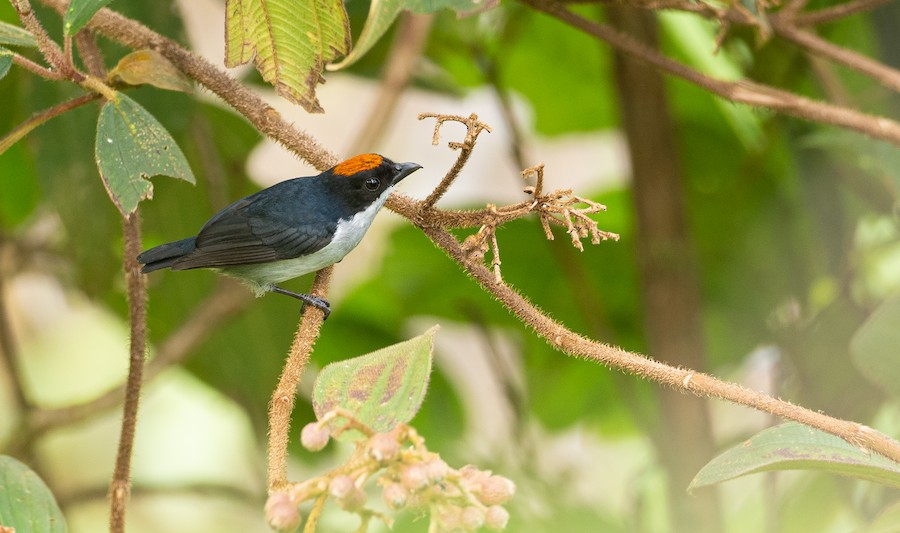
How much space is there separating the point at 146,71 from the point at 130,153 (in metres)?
0.18

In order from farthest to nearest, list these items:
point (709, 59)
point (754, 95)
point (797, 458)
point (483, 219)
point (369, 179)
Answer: point (709, 59) < point (369, 179) < point (754, 95) < point (483, 219) < point (797, 458)

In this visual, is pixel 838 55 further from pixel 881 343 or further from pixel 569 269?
pixel 569 269

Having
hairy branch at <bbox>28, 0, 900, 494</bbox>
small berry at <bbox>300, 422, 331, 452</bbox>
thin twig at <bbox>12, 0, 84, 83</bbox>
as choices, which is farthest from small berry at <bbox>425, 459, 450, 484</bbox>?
thin twig at <bbox>12, 0, 84, 83</bbox>

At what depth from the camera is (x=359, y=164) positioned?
75.0 inches

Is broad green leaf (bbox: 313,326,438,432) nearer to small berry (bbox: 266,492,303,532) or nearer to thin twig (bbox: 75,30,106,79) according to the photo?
small berry (bbox: 266,492,303,532)

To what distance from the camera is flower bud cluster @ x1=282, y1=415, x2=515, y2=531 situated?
3.07 feet

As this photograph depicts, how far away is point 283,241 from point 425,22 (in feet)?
2.37

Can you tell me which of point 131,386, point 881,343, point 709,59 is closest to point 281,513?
point 131,386

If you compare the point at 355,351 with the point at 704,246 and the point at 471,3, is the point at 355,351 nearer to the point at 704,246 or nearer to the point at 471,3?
the point at 704,246

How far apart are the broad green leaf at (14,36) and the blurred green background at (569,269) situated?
72cm

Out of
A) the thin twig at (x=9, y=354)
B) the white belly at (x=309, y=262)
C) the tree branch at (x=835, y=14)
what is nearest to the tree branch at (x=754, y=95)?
the tree branch at (x=835, y=14)

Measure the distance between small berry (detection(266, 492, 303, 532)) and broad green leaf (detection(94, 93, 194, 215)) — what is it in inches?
18.3

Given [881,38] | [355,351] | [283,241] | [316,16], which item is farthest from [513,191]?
[316,16]

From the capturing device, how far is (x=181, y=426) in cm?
422
